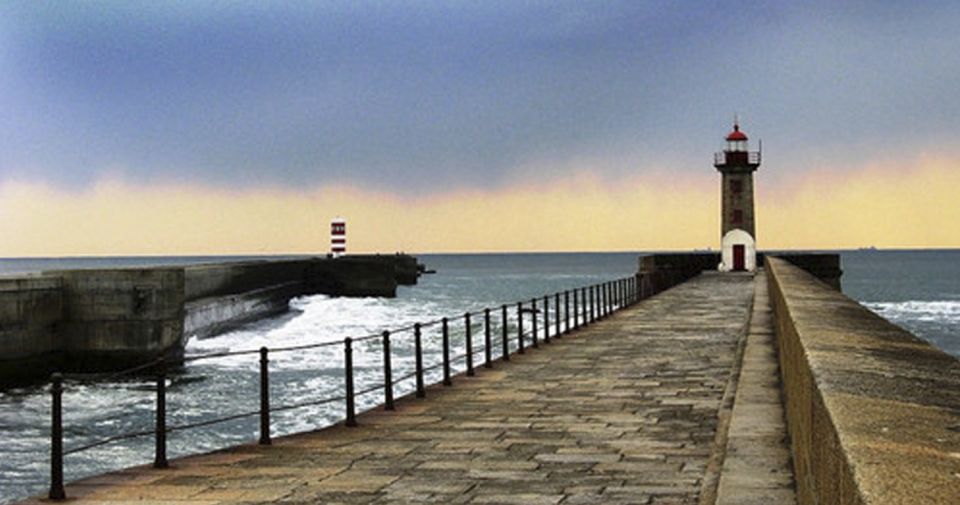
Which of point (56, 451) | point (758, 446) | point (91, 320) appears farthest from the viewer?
point (91, 320)

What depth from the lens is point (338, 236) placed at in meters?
73.2

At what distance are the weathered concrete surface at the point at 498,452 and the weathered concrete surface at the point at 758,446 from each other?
29 cm

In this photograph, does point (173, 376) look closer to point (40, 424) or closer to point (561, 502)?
point (40, 424)

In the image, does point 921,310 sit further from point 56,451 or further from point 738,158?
point 56,451

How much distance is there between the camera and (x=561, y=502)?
6.87m

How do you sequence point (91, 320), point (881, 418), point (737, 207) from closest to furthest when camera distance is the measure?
point (881, 418) < point (91, 320) < point (737, 207)

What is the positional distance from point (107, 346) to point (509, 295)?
62.2 metres

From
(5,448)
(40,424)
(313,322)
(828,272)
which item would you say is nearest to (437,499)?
(5,448)

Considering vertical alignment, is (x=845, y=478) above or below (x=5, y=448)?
above

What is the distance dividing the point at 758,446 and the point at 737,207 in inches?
2131

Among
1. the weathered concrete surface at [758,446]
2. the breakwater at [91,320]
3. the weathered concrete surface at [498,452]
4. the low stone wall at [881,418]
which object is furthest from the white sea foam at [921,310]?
the low stone wall at [881,418]

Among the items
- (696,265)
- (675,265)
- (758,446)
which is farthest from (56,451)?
(696,265)

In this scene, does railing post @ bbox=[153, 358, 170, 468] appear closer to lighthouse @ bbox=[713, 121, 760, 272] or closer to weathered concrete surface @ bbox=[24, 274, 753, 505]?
weathered concrete surface @ bbox=[24, 274, 753, 505]

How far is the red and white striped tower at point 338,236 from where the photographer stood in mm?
72188
